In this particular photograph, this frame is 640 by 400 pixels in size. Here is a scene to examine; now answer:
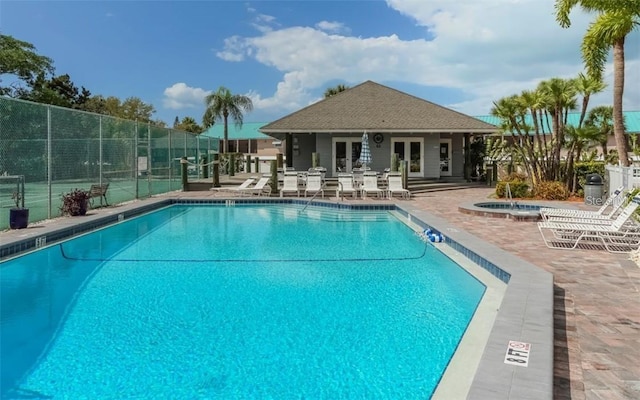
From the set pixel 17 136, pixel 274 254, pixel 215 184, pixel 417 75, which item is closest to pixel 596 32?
pixel 417 75

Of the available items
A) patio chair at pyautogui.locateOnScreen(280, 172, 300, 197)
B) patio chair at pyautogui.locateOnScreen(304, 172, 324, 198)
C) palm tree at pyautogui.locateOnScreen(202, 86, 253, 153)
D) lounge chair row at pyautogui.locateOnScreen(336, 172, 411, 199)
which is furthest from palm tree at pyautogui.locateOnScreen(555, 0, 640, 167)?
palm tree at pyautogui.locateOnScreen(202, 86, 253, 153)

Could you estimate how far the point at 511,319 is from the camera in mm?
4242

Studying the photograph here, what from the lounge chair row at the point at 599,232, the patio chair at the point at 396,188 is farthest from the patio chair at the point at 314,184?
the lounge chair row at the point at 599,232

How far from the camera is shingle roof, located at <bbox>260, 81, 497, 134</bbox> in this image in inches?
856

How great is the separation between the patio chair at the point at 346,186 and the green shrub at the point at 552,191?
6.69 meters

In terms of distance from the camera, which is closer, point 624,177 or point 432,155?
point 624,177

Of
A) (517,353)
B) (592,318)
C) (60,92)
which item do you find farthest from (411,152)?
(60,92)

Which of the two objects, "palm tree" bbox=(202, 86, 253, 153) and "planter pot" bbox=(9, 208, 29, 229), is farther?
"palm tree" bbox=(202, 86, 253, 153)

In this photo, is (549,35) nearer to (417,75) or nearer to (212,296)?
(417,75)

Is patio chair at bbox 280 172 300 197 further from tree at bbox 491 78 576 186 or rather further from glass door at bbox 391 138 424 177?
tree at bbox 491 78 576 186

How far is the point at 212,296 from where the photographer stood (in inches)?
244

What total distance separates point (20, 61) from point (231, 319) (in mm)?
33599

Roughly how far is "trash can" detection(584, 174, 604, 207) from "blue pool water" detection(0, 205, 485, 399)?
8.47 metres

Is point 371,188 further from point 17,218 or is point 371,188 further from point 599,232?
point 17,218
